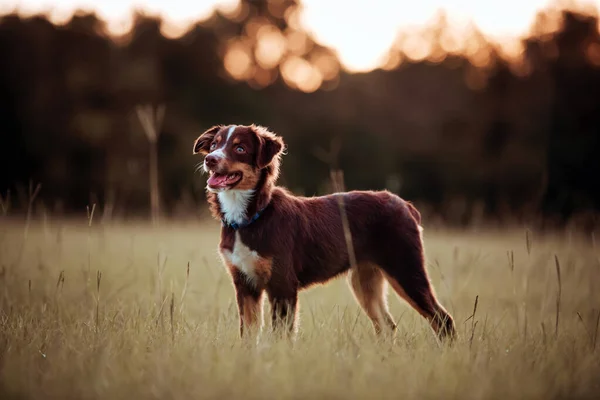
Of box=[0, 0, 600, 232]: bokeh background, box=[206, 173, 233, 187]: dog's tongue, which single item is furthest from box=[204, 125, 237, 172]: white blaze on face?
box=[0, 0, 600, 232]: bokeh background

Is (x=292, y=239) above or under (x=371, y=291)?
above

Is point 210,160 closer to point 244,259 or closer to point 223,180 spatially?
point 223,180

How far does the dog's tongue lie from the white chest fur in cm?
46

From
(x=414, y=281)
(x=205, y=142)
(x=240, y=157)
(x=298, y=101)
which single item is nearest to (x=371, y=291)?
(x=414, y=281)

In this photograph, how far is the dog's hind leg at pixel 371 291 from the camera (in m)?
5.74

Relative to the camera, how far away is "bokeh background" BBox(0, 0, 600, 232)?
24.3m

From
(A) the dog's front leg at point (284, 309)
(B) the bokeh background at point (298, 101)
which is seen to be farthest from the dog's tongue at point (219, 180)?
(B) the bokeh background at point (298, 101)

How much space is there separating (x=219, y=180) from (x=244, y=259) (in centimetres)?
76

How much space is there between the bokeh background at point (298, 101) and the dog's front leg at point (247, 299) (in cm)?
1866

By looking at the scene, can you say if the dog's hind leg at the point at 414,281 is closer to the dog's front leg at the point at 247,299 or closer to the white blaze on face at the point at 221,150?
the dog's front leg at the point at 247,299

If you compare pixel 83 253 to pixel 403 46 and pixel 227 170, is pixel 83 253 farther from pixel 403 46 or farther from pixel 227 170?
pixel 403 46

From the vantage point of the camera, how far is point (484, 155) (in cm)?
2733

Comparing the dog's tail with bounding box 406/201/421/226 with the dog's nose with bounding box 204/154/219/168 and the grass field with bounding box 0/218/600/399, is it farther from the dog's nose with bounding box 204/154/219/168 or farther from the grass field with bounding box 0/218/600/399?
the dog's nose with bounding box 204/154/219/168

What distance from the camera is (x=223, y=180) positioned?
506 cm
